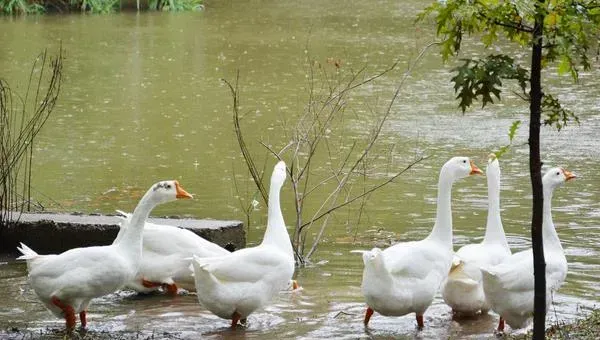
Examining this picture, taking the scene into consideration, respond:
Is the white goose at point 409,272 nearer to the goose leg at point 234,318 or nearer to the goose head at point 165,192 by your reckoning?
the goose leg at point 234,318

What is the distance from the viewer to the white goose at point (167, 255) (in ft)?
29.3

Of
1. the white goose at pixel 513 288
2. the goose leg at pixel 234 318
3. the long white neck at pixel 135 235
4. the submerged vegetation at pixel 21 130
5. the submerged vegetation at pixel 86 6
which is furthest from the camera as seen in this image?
the submerged vegetation at pixel 86 6

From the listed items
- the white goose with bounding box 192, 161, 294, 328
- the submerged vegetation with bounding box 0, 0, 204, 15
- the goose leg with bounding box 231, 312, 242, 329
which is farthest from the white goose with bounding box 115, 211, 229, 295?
the submerged vegetation with bounding box 0, 0, 204, 15

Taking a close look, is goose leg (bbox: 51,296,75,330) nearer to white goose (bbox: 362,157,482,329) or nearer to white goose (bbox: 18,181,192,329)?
white goose (bbox: 18,181,192,329)

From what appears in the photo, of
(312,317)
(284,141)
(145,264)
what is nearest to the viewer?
(312,317)

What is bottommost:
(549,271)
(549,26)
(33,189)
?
(33,189)

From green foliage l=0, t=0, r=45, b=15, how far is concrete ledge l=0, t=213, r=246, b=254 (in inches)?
1116

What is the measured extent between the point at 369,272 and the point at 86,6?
1269 inches

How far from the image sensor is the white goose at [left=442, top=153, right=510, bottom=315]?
8359 mm

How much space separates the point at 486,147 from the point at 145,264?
8122 mm

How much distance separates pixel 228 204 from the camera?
1298cm

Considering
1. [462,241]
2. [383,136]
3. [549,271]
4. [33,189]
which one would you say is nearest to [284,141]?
[383,136]

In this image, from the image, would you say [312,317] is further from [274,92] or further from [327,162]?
[274,92]

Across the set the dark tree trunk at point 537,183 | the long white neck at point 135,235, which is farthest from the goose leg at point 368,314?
the dark tree trunk at point 537,183
